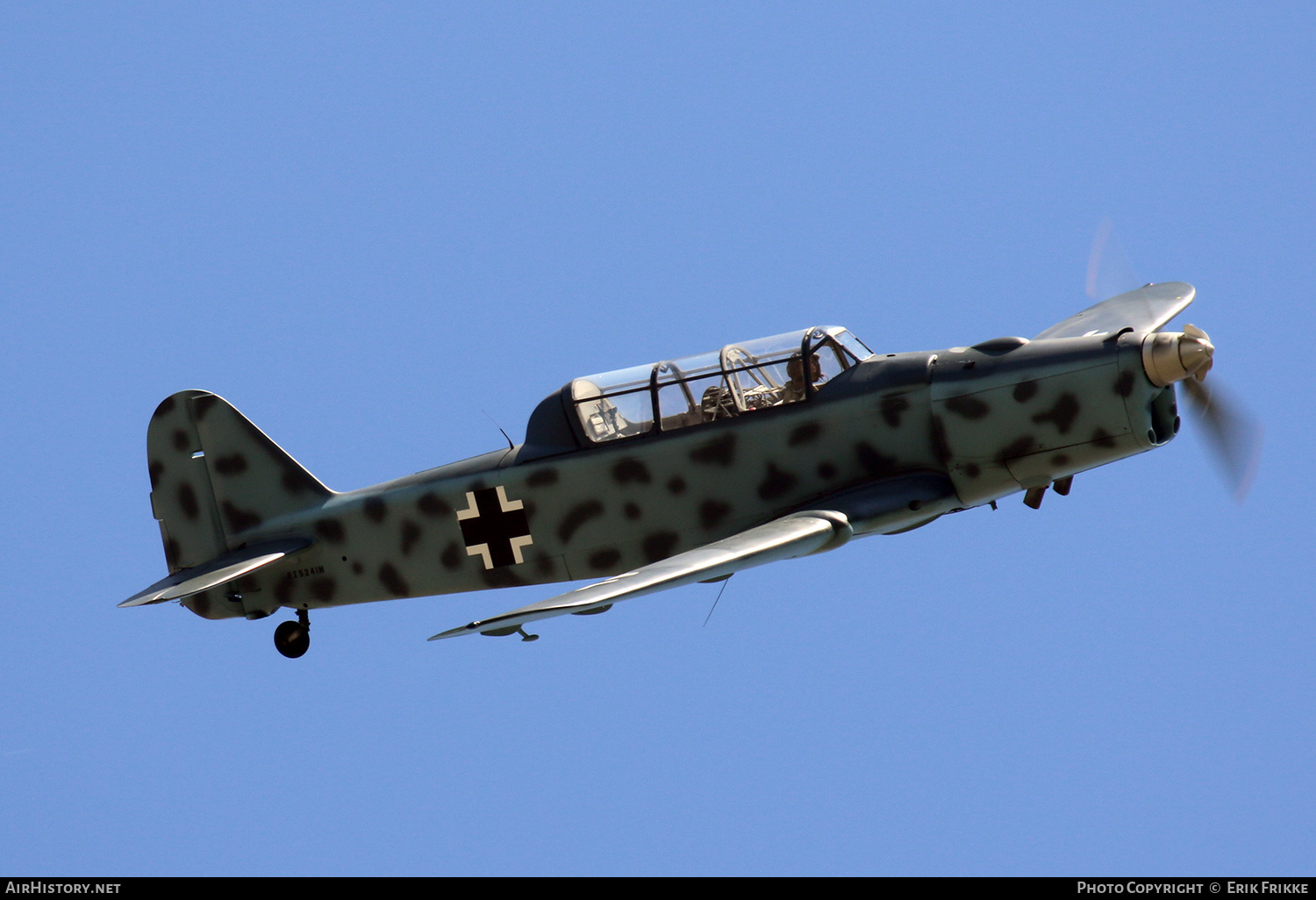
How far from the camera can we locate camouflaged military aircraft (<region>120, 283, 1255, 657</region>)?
1512 cm

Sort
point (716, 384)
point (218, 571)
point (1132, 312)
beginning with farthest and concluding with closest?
point (218, 571) → point (1132, 312) → point (716, 384)

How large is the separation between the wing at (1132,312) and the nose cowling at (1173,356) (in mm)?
817

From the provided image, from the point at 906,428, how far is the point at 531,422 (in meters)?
3.63

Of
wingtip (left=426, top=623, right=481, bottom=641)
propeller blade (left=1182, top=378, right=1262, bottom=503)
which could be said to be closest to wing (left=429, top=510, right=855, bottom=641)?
wingtip (left=426, top=623, right=481, bottom=641)

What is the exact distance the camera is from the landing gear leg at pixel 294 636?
18.0m

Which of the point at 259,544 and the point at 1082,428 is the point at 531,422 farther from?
the point at 1082,428

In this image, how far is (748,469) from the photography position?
52.2 feet

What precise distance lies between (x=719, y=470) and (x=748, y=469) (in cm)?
28

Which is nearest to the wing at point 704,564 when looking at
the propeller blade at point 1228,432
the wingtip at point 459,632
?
the wingtip at point 459,632

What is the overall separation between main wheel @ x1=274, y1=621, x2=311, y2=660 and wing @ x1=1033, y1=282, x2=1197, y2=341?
8.02 m

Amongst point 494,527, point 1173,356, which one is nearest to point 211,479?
point 494,527

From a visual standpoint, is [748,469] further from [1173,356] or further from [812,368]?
[1173,356]
